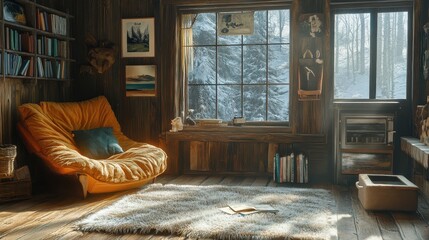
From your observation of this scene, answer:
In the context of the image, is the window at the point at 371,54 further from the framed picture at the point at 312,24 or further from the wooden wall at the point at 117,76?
the wooden wall at the point at 117,76

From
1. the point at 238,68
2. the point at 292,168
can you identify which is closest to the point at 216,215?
the point at 292,168

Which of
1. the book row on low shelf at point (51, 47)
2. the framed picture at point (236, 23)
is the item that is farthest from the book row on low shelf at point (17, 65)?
the framed picture at point (236, 23)

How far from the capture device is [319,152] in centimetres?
552

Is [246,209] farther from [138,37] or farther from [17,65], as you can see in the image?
[138,37]

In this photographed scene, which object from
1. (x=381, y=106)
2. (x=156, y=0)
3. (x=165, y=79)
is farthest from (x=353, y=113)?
(x=156, y=0)

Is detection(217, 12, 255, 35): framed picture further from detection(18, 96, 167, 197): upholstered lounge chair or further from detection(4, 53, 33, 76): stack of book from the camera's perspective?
detection(4, 53, 33, 76): stack of book

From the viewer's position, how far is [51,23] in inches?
218

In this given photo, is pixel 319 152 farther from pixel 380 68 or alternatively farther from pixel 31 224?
pixel 31 224

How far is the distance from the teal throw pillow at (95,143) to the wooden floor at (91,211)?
23.5 inches

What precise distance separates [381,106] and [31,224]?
3606mm

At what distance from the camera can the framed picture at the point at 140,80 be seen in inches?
236

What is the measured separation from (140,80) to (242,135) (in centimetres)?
150

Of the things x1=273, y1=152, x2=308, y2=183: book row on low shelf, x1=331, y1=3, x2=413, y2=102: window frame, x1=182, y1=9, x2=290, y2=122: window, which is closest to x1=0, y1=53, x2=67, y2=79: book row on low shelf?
x1=182, y1=9, x2=290, y2=122: window

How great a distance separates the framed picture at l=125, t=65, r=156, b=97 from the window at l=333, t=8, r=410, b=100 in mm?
2251
